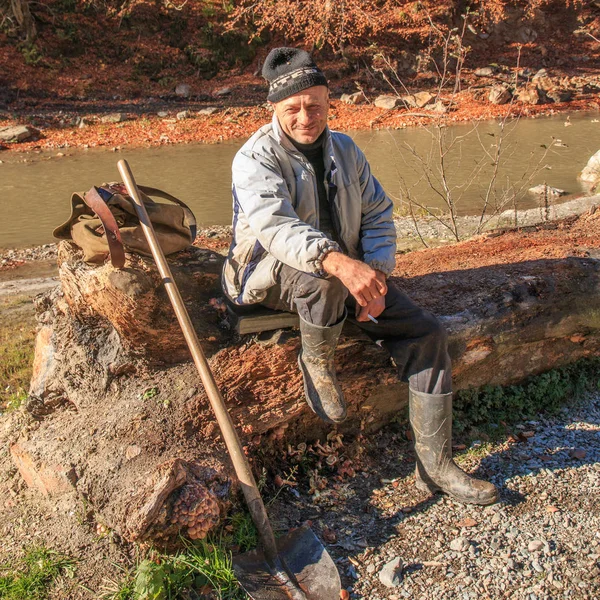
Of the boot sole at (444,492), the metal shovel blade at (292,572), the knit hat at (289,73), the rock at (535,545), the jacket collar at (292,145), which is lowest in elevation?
the rock at (535,545)

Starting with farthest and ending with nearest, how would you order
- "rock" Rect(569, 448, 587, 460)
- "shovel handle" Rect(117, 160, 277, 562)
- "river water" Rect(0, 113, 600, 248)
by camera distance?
"river water" Rect(0, 113, 600, 248) < "rock" Rect(569, 448, 587, 460) < "shovel handle" Rect(117, 160, 277, 562)

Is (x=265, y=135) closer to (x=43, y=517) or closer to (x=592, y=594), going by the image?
(x=43, y=517)

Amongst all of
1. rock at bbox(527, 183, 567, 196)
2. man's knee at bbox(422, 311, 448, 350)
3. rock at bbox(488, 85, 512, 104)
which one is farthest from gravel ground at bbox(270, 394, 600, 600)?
rock at bbox(488, 85, 512, 104)

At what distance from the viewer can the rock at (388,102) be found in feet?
62.7

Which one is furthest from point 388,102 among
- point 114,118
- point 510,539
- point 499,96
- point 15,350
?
point 510,539

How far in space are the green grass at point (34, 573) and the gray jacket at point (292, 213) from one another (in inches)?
56.7

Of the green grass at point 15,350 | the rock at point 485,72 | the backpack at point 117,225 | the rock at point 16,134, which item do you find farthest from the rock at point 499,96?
the backpack at point 117,225

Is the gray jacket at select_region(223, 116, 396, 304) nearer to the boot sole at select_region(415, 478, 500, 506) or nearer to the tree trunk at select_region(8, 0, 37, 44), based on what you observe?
the boot sole at select_region(415, 478, 500, 506)

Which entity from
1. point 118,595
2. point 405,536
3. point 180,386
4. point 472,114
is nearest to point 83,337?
point 180,386

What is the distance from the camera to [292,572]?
9.39 ft

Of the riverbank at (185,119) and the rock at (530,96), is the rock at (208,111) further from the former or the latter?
the rock at (530,96)

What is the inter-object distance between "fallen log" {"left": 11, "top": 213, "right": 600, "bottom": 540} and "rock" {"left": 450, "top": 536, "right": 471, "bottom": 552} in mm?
705

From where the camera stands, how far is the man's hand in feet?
9.19

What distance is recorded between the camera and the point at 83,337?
11.5ft
